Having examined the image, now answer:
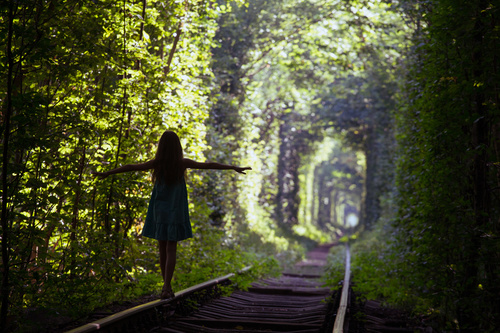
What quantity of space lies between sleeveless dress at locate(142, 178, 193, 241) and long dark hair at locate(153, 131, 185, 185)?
3.8 inches

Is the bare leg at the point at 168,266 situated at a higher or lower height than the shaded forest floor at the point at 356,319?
higher

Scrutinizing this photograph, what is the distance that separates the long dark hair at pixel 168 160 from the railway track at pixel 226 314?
1.44 m

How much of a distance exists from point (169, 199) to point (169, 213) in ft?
0.56

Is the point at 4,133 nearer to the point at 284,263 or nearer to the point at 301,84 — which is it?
the point at 284,263

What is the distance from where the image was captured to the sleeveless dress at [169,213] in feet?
20.0

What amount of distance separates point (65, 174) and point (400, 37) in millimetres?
20720

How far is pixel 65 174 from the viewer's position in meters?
5.41

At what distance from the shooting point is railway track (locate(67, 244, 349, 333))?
17.1ft

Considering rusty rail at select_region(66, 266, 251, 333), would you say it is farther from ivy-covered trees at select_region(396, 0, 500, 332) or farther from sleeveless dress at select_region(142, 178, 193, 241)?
ivy-covered trees at select_region(396, 0, 500, 332)

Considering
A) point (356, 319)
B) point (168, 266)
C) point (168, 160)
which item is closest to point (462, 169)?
point (356, 319)

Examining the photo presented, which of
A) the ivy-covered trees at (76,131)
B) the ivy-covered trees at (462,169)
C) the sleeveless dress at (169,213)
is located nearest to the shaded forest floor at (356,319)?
the ivy-covered trees at (76,131)

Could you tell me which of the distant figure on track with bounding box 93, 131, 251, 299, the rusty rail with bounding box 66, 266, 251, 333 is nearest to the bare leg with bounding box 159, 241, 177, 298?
the distant figure on track with bounding box 93, 131, 251, 299

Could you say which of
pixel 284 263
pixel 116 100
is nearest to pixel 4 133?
pixel 116 100

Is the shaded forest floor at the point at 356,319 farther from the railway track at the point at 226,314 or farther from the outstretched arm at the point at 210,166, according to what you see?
the outstretched arm at the point at 210,166
